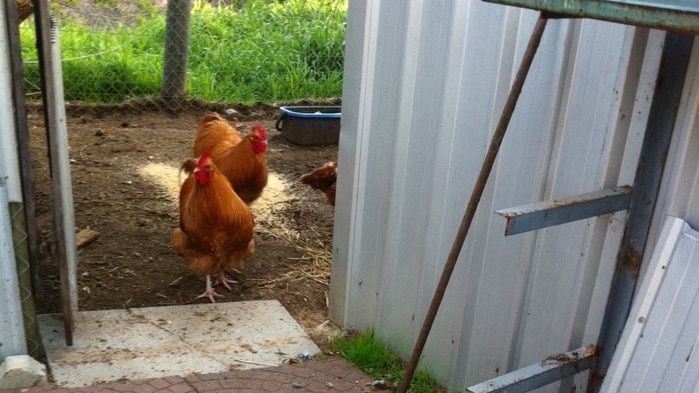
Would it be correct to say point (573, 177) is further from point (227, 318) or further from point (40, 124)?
point (40, 124)

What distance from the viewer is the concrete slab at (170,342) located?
3.69 metres

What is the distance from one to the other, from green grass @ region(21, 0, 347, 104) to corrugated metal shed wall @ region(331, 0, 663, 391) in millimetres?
5208

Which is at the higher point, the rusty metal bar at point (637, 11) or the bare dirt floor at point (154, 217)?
the rusty metal bar at point (637, 11)

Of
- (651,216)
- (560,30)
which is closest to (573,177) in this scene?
A: (651,216)

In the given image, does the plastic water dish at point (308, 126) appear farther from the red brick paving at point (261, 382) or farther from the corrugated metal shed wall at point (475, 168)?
the red brick paving at point (261, 382)

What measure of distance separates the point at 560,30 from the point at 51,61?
2418 millimetres

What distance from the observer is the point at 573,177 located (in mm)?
2609

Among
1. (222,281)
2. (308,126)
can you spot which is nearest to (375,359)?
(222,281)

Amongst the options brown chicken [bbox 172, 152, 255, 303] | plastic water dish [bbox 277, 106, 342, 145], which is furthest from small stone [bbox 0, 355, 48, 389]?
plastic water dish [bbox 277, 106, 342, 145]

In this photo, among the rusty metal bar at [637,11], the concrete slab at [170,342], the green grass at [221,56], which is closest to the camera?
the rusty metal bar at [637,11]

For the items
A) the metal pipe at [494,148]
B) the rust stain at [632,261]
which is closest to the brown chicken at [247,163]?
the metal pipe at [494,148]

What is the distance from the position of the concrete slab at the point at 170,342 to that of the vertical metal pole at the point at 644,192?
1911mm

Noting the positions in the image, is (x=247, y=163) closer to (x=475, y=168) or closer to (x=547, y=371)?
(x=475, y=168)

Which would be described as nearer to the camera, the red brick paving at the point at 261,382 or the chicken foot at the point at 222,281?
the red brick paving at the point at 261,382
